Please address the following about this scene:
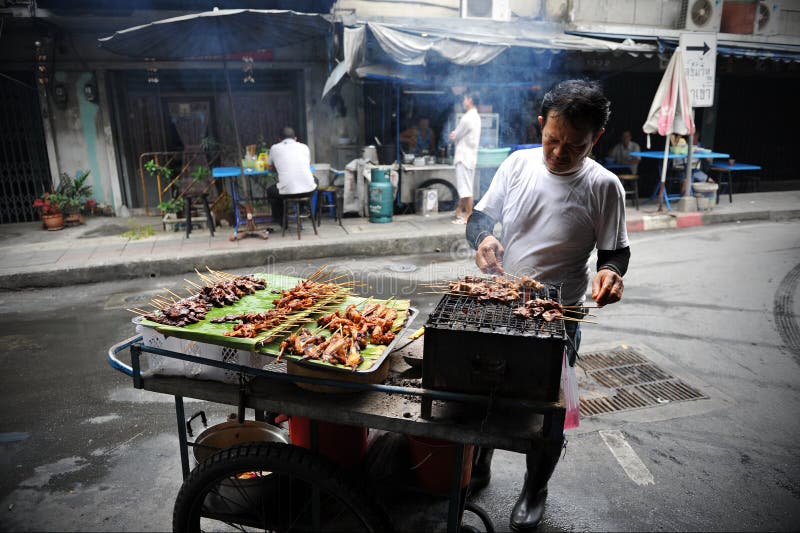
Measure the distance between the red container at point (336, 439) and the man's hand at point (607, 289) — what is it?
1460 mm

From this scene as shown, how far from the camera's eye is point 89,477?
367cm

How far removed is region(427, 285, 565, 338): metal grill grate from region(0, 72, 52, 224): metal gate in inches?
507

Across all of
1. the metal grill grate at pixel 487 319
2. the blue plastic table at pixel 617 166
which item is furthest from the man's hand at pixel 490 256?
the blue plastic table at pixel 617 166

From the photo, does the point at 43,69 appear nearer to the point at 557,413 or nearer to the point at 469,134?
the point at 469,134

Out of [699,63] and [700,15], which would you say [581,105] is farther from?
[700,15]

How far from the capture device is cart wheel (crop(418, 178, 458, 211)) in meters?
12.3

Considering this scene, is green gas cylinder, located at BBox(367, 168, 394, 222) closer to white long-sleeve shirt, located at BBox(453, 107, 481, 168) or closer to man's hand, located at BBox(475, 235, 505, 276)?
white long-sleeve shirt, located at BBox(453, 107, 481, 168)

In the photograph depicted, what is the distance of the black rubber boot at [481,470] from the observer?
351 cm

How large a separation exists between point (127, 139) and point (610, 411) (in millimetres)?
12413

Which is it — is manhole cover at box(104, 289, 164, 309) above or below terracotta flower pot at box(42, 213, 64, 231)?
below

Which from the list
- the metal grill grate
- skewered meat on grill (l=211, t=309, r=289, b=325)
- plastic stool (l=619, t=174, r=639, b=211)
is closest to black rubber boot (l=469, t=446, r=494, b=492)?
the metal grill grate

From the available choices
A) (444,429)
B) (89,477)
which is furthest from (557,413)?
(89,477)

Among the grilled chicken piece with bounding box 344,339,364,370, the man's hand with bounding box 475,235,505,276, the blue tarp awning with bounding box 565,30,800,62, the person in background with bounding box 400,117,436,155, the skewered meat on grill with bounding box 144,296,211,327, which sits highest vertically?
the blue tarp awning with bounding box 565,30,800,62

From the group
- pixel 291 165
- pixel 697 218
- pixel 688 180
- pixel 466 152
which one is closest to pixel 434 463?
pixel 291 165
